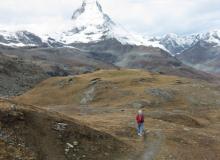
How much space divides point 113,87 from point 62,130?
271 ft

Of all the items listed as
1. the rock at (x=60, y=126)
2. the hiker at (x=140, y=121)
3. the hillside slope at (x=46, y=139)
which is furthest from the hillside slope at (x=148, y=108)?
the rock at (x=60, y=126)

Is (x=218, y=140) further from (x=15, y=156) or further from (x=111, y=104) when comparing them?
(x=111, y=104)

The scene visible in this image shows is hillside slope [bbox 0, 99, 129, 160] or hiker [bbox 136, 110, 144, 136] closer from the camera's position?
hillside slope [bbox 0, 99, 129, 160]

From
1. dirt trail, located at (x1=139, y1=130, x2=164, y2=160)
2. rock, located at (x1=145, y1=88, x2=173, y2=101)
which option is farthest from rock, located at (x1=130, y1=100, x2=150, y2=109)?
dirt trail, located at (x1=139, y1=130, x2=164, y2=160)

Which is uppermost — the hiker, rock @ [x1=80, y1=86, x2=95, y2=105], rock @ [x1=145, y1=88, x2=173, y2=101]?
the hiker

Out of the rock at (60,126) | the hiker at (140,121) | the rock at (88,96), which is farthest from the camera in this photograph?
the rock at (88,96)

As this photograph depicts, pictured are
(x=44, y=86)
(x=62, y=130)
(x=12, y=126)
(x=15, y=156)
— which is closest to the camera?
(x=15, y=156)

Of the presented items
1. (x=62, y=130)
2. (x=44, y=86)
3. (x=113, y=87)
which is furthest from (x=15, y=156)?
(x=44, y=86)

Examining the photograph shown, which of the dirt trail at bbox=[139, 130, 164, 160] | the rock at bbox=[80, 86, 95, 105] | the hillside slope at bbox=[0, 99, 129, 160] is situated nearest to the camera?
the hillside slope at bbox=[0, 99, 129, 160]

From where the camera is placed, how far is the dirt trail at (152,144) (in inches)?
1705

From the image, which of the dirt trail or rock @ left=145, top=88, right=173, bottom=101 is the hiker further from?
rock @ left=145, top=88, right=173, bottom=101

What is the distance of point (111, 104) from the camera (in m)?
105

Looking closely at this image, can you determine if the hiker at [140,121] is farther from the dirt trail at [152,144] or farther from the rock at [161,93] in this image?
the rock at [161,93]

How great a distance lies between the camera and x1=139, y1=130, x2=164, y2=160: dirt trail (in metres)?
43.3
